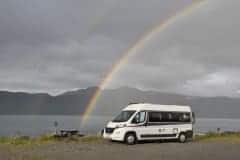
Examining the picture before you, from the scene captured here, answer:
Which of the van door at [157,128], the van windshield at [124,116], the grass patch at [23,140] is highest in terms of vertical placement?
the van windshield at [124,116]

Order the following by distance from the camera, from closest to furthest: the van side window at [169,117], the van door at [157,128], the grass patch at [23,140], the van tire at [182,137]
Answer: the grass patch at [23,140], the van door at [157,128], the van side window at [169,117], the van tire at [182,137]

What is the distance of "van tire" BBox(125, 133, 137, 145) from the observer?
22203 mm

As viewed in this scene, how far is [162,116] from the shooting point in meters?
24.0

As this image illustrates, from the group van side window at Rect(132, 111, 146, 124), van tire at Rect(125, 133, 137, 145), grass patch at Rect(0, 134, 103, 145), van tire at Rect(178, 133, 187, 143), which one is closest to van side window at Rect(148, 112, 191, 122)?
van side window at Rect(132, 111, 146, 124)

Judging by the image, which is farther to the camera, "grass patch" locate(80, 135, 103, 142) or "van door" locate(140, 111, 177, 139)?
"grass patch" locate(80, 135, 103, 142)

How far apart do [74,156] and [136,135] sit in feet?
25.5

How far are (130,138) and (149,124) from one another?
1.65 metres

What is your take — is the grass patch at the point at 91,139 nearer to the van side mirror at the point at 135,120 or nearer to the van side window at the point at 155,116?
the van side mirror at the point at 135,120

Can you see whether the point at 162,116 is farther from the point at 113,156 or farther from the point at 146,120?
the point at 113,156

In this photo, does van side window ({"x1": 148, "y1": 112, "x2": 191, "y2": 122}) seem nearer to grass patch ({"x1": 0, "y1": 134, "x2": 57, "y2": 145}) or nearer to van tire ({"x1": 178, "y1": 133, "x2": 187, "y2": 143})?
van tire ({"x1": 178, "y1": 133, "x2": 187, "y2": 143})

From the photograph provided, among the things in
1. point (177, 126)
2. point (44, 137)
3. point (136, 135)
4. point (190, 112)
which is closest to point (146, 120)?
point (136, 135)

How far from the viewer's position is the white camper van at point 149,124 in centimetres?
2253

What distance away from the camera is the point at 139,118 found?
23.0 metres

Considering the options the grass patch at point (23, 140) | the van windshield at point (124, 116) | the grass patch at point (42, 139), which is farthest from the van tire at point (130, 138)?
the grass patch at point (23, 140)
